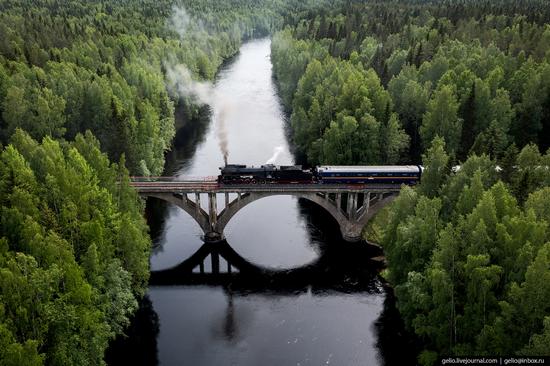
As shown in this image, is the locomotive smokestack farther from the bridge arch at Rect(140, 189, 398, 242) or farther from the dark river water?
the bridge arch at Rect(140, 189, 398, 242)

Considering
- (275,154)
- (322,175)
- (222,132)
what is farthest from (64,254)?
(222,132)

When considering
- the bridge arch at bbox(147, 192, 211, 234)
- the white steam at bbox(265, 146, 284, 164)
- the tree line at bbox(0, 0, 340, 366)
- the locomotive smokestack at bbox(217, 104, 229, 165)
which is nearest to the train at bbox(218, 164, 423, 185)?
the bridge arch at bbox(147, 192, 211, 234)

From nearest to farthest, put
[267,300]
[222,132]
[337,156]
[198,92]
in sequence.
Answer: [267,300]
[337,156]
[222,132]
[198,92]

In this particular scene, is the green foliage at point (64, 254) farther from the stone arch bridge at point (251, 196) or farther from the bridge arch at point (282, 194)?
the bridge arch at point (282, 194)

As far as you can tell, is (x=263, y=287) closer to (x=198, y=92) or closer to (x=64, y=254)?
(x=64, y=254)

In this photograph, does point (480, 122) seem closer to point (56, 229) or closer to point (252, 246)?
point (252, 246)

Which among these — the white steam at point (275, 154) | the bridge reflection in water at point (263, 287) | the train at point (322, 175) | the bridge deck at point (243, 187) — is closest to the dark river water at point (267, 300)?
the bridge reflection in water at point (263, 287)
